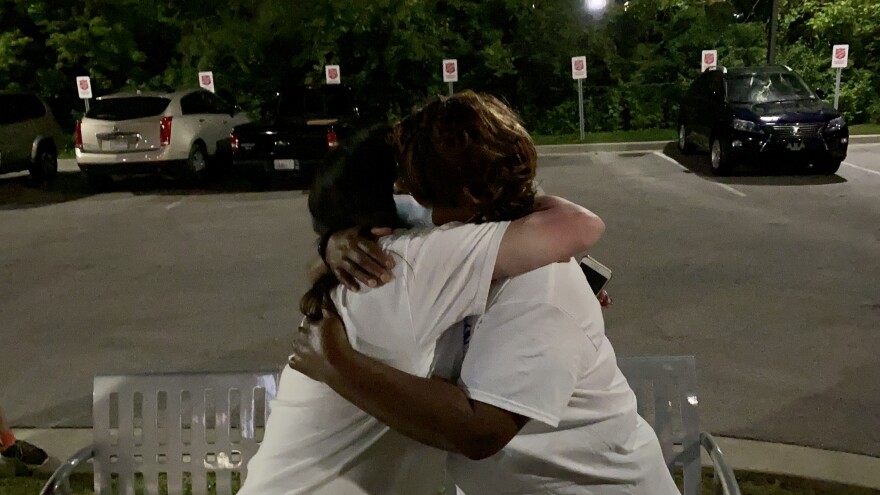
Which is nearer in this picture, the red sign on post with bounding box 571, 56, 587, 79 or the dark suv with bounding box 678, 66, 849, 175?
the dark suv with bounding box 678, 66, 849, 175

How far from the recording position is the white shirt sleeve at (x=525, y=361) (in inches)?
62.4

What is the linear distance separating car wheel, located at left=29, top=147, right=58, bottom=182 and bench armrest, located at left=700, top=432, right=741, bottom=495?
15.6 meters

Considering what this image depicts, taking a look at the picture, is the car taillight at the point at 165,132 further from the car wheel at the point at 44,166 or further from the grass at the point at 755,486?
the grass at the point at 755,486

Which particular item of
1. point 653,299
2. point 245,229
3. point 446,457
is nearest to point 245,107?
point 245,229

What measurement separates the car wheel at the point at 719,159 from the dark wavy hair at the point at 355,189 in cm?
1286

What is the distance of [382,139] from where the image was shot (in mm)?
1757

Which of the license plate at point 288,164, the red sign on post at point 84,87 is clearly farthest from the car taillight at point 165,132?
the red sign on post at point 84,87

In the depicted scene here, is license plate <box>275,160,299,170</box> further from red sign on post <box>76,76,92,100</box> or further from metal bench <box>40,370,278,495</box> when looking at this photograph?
metal bench <box>40,370,278,495</box>

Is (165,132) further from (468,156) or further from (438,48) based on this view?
(468,156)

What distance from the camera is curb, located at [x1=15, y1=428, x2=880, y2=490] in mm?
3938

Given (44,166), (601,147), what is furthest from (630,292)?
(44,166)

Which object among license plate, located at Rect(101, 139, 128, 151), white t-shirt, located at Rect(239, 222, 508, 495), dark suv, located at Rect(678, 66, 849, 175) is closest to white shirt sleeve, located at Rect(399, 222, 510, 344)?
white t-shirt, located at Rect(239, 222, 508, 495)

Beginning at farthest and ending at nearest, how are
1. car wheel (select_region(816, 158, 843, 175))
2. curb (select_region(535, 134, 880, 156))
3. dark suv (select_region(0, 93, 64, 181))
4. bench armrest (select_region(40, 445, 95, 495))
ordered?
curb (select_region(535, 134, 880, 156))
dark suv (select_region(0, 93, 64, 181))
car wheel (select_region(816, 158, 843, 175))
bench armrest (select_region(40, 445, 95, 495))

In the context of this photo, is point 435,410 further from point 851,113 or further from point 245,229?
point 851,113
